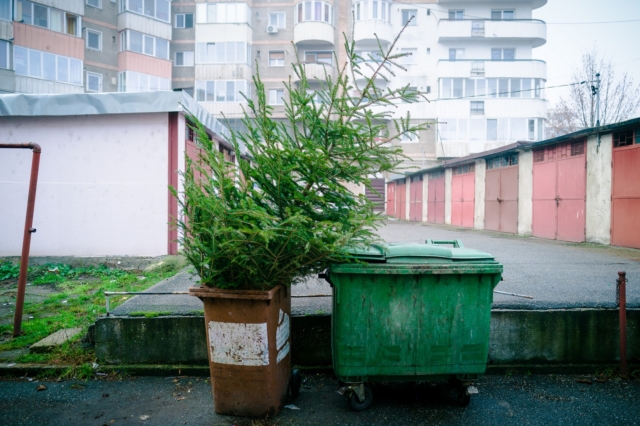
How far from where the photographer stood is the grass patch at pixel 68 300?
4.20 metres

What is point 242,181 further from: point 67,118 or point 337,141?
point 67,118

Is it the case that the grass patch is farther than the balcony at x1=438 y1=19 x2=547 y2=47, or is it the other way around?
Result: the balcony at x1=438 y1=19 x2=547 y2=47

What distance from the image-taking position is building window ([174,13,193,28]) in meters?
32.9

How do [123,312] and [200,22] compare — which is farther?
[200,22]

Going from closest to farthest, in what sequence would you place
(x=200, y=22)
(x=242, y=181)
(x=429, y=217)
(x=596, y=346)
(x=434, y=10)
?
1. (x=242, y=181)
2. (x=596, y=346)
3. (x=429, y=217)
4. (x=200, y=22)
5. (x=434, y=10)

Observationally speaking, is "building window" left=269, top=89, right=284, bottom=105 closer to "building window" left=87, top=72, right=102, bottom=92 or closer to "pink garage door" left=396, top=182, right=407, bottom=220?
"pink garage door" left=396, top=182, right=407, bottom=220

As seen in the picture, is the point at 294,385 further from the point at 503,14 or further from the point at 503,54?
the point at 503,14

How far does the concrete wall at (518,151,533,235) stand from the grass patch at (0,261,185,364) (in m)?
12.6

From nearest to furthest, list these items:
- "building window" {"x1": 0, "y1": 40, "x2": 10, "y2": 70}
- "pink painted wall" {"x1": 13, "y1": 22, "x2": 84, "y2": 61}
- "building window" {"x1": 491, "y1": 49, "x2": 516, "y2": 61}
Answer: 1. "building window" {"x1": 0, "y1": 40, "x2": 10, "y2": 70}
2. "pink painted wall" {"x1": 13, "y1": 22, "x2": 84, "y2": 61}
3. "building window" {"x1": 491, "y1": 49, "x2": 516, "y2": 61}

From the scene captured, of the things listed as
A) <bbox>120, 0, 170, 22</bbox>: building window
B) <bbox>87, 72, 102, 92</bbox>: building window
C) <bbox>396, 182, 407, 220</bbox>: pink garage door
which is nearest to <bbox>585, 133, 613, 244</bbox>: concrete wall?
<bbox>396, 182, 407, 220</bbox>: pink garage door

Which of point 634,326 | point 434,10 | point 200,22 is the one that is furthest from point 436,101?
point 634,326

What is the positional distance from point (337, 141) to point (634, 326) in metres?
3.29

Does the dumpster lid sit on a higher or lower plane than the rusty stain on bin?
higher

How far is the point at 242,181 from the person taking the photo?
10.4 ft
